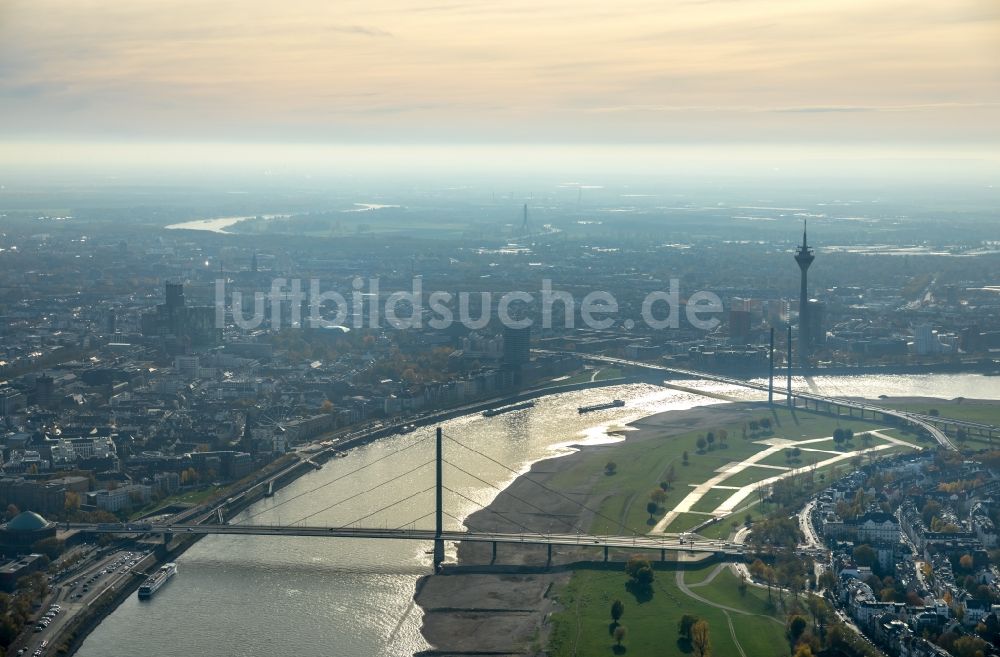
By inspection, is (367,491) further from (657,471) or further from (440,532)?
(657,471)

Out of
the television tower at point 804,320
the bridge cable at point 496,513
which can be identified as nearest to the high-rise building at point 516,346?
the television tower at point 804,320

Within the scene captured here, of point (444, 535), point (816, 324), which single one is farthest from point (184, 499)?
point (816, 324)

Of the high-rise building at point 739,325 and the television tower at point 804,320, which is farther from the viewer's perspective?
the high-rise building at point 739,325

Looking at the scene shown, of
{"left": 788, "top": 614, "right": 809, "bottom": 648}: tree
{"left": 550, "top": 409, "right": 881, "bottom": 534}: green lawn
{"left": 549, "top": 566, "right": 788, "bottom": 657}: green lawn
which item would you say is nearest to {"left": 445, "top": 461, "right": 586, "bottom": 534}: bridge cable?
{"left": 550, "top": 409, "right": 881, "bottom": 534}: green lawn

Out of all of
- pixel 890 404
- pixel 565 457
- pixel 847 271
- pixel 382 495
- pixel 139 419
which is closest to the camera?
pixel 382 495

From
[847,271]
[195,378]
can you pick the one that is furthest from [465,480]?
[847,271]

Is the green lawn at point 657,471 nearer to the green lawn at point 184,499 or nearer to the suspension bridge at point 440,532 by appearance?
the suspension bridge at point 440,532

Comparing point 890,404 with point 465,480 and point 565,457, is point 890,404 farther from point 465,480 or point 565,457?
point 465,480
